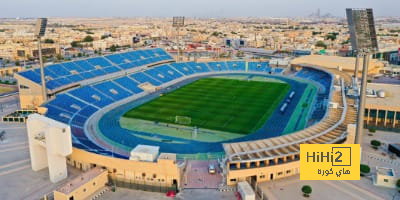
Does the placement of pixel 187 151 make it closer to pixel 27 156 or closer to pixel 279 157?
pixel 279 157

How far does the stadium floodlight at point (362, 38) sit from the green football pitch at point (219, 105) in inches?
484

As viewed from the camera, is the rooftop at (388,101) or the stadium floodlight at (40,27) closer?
the rooftop at (388,101)

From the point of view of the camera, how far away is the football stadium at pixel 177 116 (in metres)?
25.1

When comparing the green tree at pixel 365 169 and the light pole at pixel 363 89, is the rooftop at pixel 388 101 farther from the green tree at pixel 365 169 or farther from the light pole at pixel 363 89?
the green tree at pixel 365 169

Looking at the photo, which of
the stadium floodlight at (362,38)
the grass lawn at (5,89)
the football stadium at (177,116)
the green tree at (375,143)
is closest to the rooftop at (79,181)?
the football stadium at (177,116)

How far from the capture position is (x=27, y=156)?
30391 mm

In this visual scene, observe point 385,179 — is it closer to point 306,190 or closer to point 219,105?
point 306,190

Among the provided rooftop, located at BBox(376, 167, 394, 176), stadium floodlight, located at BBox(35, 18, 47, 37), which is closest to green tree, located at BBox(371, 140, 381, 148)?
rooftop, located at BBox(376, 167, 394, 176)

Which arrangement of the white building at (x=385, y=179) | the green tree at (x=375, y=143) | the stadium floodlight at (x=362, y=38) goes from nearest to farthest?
the white building at (x=385, y=179), the stadium floodlight at (x=362, y=38), the green tree at (x=375, y=143)

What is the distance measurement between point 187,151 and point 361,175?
14.3 m

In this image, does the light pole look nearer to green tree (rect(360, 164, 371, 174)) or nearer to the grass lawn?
green tree (rect(360, 164, 371, 174))

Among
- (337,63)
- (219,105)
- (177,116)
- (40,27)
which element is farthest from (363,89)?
(337,63)

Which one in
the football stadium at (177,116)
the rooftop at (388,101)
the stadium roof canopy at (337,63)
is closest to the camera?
the football stadium at (177,116)

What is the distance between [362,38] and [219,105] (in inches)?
914
